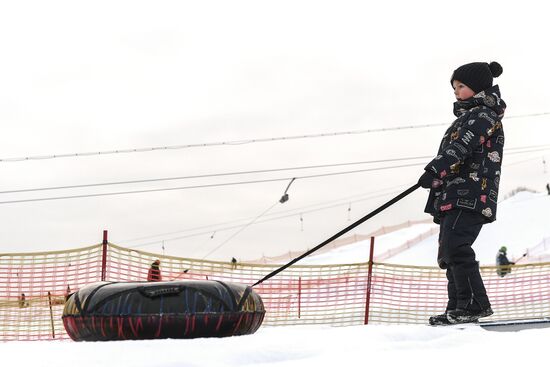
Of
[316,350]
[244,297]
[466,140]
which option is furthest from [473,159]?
[316,350]

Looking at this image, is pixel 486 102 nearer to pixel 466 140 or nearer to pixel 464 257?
pixel 466 140

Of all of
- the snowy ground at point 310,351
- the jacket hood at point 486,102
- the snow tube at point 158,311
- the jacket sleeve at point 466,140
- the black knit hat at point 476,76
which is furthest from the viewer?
the black knit hat at point 476,76

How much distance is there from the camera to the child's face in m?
5.41

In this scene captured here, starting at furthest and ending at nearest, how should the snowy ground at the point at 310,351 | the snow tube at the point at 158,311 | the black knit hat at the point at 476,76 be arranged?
1. the black knit hat at the point at 476,76
2. the snow tube at the point at 158,311
3. the snowy ground at the point at 310,351

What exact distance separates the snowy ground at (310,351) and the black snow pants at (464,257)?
698mm

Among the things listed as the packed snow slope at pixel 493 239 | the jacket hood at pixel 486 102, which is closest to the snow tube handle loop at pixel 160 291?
the jacket hood at pixel 486 102

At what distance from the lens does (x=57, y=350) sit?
13.2ft

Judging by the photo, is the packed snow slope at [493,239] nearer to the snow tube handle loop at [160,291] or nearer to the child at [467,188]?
the child at [467,188]

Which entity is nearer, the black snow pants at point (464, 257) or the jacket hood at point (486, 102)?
the black snow pants at point (464, 257)

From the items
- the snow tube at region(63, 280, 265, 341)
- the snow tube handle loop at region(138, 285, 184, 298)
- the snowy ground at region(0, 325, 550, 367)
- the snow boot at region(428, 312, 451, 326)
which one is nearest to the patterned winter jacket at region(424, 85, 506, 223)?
the snow boot at region(428, 312, 451, 326)

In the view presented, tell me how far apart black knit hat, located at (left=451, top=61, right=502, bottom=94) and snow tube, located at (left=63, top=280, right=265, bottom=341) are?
2.32 metres

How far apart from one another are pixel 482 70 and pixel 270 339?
8.63 feet

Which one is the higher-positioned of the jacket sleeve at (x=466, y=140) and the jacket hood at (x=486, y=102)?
the jacket hood at (x=486, y=102)

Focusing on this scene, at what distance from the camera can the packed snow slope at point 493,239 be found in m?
36.7
